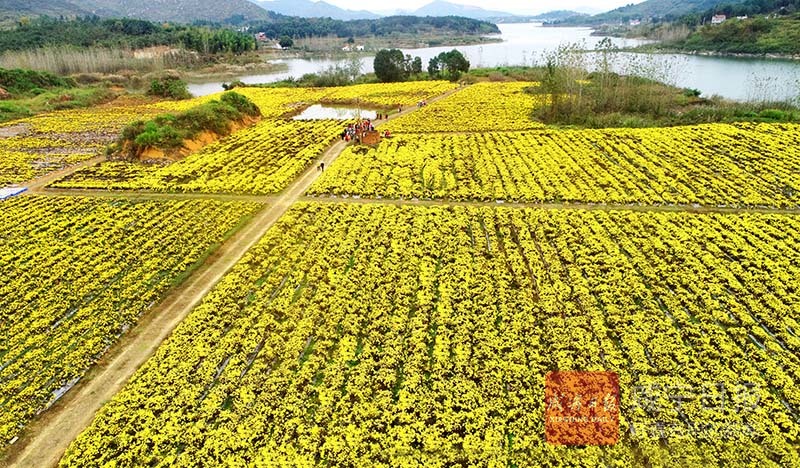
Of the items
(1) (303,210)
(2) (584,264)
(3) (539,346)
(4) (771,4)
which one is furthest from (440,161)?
(4) (771,4)

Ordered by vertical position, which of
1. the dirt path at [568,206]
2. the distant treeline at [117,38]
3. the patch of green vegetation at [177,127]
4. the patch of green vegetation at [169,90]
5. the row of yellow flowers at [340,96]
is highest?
the distant treeline at [117,38]

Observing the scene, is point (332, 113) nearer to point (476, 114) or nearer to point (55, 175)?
point (476, 114)

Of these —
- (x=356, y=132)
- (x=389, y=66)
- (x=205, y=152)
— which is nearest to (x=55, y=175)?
(x=205, y=152)

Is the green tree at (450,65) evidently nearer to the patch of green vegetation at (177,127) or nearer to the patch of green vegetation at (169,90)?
the patch of green vegetation at (177,127)

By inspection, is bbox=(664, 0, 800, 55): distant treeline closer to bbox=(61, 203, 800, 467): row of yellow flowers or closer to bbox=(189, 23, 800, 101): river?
bbox=(189, 23, 800, 101): river

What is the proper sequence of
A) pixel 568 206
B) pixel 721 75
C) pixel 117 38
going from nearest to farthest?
pixel 568 206 → pixel 721 75 → pixel 117 38

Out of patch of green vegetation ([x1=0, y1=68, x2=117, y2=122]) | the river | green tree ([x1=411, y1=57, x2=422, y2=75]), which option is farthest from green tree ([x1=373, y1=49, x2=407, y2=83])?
patch of green vegetation ([x1=0, y1=68, x2=117, y2=122])

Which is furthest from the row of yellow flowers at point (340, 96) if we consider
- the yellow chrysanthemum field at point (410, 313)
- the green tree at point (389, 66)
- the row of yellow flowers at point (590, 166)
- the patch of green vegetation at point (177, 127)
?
the yellow chrysanthemum field at point (410, 313)
